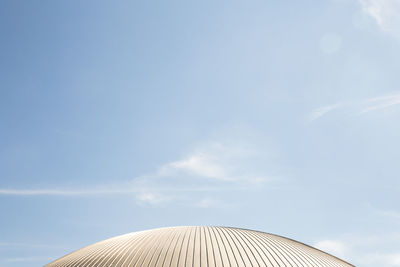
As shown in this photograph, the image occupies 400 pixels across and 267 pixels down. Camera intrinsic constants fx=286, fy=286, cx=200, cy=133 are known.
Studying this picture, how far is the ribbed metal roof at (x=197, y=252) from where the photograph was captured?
17859mm

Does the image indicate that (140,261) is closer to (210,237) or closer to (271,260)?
(210,237)

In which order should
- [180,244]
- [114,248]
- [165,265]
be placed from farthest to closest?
1. [114,248]
2. [180,244]
3. [165,265]

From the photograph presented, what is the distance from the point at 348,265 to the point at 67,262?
2355cm

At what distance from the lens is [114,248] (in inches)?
850

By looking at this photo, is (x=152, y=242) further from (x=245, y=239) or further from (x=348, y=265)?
(x=348, y=265)

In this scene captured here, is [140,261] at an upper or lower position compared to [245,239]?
lower

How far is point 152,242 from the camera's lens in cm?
2138

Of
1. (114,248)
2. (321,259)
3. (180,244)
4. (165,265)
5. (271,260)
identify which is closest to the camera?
(165,265)

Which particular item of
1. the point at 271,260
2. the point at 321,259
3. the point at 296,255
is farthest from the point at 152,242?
the point at 321,259

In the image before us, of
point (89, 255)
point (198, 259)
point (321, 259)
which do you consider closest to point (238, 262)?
point (198, 259)

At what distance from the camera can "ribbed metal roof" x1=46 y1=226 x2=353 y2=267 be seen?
17.9m

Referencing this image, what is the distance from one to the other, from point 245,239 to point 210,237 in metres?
2.80

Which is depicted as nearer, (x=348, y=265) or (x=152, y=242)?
(x=152, y=242)

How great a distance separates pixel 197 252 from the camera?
18.6 metres
